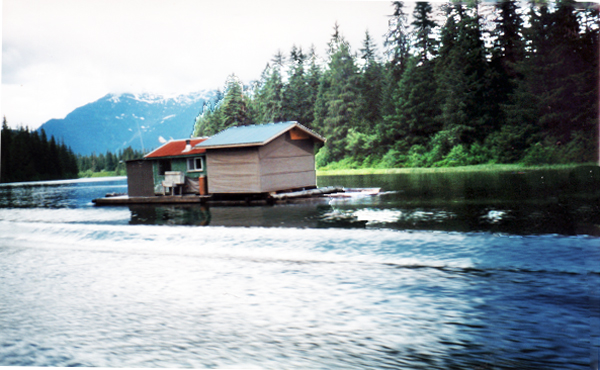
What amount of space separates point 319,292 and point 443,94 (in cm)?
1755

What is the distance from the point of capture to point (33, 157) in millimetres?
18781

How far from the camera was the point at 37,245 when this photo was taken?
12070 millimetres

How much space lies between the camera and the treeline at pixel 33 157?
496 inches

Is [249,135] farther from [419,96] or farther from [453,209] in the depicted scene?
[453,209]

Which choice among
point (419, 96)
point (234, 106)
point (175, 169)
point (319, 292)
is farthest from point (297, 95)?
point (319, 292)

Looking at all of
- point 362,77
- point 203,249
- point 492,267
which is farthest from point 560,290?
point 362,77

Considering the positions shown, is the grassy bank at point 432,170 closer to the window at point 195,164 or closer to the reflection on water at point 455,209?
the reflection on water at point 455,209

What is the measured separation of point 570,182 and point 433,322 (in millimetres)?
17473

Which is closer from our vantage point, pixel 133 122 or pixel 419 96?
pixel 419 96

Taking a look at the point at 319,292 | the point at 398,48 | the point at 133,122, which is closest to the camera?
the point at 319,292

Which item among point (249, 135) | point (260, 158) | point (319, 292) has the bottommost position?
A: point (319, 292)

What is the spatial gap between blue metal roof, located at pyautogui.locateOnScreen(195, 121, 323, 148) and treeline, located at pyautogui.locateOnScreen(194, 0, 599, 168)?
33.0 inches

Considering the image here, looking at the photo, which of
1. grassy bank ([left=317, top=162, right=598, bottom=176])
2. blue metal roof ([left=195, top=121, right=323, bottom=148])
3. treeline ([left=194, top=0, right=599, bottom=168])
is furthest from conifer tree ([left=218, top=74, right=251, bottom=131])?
grassy bank ([left=317, top=162, right=598, bottom=176])

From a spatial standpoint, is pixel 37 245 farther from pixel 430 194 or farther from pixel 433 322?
pixel 430 194
